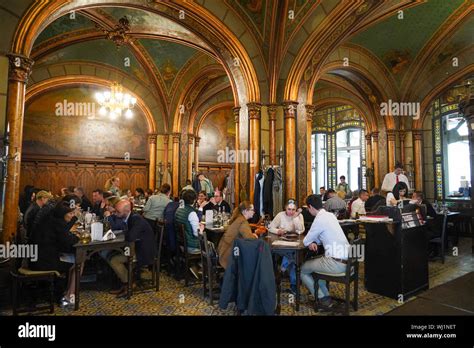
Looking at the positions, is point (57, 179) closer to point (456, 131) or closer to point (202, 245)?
point (202, 245)

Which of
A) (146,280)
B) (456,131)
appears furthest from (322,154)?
(146,280)

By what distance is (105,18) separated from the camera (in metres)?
7.90

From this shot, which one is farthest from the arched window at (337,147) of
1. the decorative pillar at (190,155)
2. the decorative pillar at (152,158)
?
the decorative pillar at (152,158)

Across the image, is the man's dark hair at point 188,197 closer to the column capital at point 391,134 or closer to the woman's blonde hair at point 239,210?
the woman's blonde hair at point 239,210

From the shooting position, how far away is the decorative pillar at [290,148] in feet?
24.0

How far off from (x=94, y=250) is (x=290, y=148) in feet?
16.4

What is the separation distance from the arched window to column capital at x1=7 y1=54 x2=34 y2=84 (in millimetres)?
13669

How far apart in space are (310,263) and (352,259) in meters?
0.51

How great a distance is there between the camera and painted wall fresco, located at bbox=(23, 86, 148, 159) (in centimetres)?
1141

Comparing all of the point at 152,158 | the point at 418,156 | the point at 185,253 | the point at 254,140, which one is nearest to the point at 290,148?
the point at 254,140

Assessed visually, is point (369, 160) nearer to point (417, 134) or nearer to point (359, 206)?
point (417, 134)

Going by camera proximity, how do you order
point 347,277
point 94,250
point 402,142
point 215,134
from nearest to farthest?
point 347,277 → point 94,250 → point 402,142 → point 215,134

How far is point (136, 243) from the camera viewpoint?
14.7ft

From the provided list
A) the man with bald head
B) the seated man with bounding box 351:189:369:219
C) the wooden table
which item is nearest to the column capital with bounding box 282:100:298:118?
the seated man with bounding box 351:189:369:219
